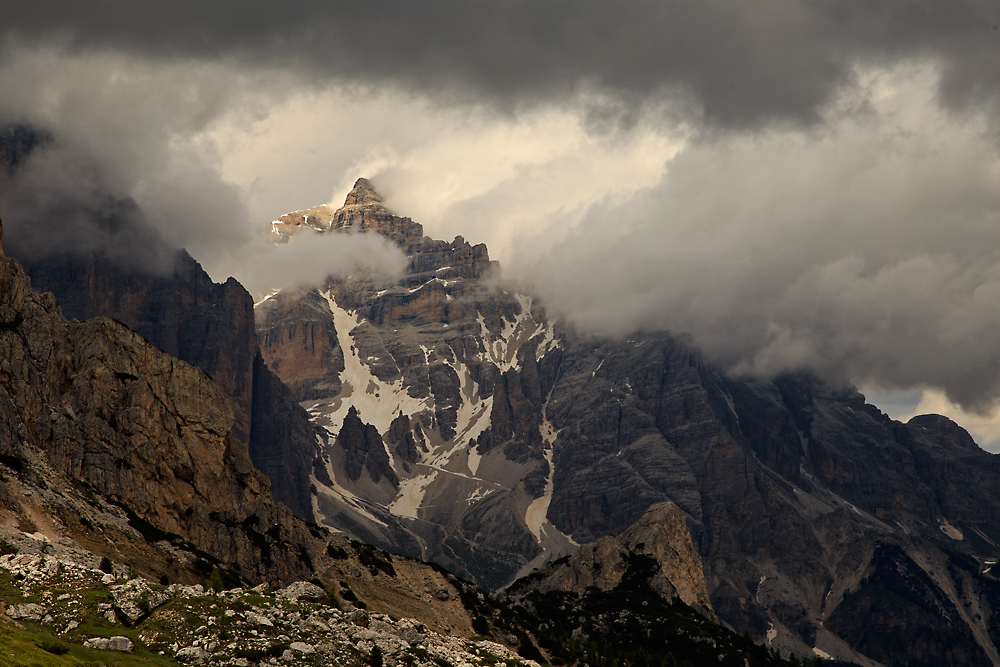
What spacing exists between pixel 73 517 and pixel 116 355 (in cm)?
5759

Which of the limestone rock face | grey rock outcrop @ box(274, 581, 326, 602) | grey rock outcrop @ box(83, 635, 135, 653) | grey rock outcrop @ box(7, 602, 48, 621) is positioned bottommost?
grey rock outcrop @ box(83, 635, 135, 653)

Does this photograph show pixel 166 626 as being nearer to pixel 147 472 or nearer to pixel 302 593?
pixel 302 593

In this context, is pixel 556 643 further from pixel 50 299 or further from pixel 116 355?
pixel 50 299

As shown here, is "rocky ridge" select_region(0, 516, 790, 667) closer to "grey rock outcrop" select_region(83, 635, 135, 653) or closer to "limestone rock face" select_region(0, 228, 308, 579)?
"grey rock outcrop" select_region(83, 635, 135, 653)

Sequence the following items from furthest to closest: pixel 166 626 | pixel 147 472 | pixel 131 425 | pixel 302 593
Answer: pixel 131 425 → pixel 147 472 → pixel 302 593 → pixel 166 626

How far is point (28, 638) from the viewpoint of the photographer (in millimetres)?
55656

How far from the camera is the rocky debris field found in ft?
195

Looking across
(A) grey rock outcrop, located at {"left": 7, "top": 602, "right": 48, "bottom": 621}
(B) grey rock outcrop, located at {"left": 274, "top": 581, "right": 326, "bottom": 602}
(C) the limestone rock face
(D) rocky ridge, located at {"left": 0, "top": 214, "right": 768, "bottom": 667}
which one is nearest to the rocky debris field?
(A) grey rock outcrop, located at {"left": 7, "top": 602, "right": 48, "bottom": 621}

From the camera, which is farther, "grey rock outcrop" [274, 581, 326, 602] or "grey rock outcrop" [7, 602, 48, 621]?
"grey rock outcrop" [274, 581, 326, 602]

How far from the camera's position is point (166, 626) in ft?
214

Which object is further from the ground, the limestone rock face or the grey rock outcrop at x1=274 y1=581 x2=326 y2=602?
the limestone rock face

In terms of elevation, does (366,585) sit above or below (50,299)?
below

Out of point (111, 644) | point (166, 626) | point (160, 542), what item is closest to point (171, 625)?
point (166, 626)

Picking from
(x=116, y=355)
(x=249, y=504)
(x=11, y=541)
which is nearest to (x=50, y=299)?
(x=116, y=355)
